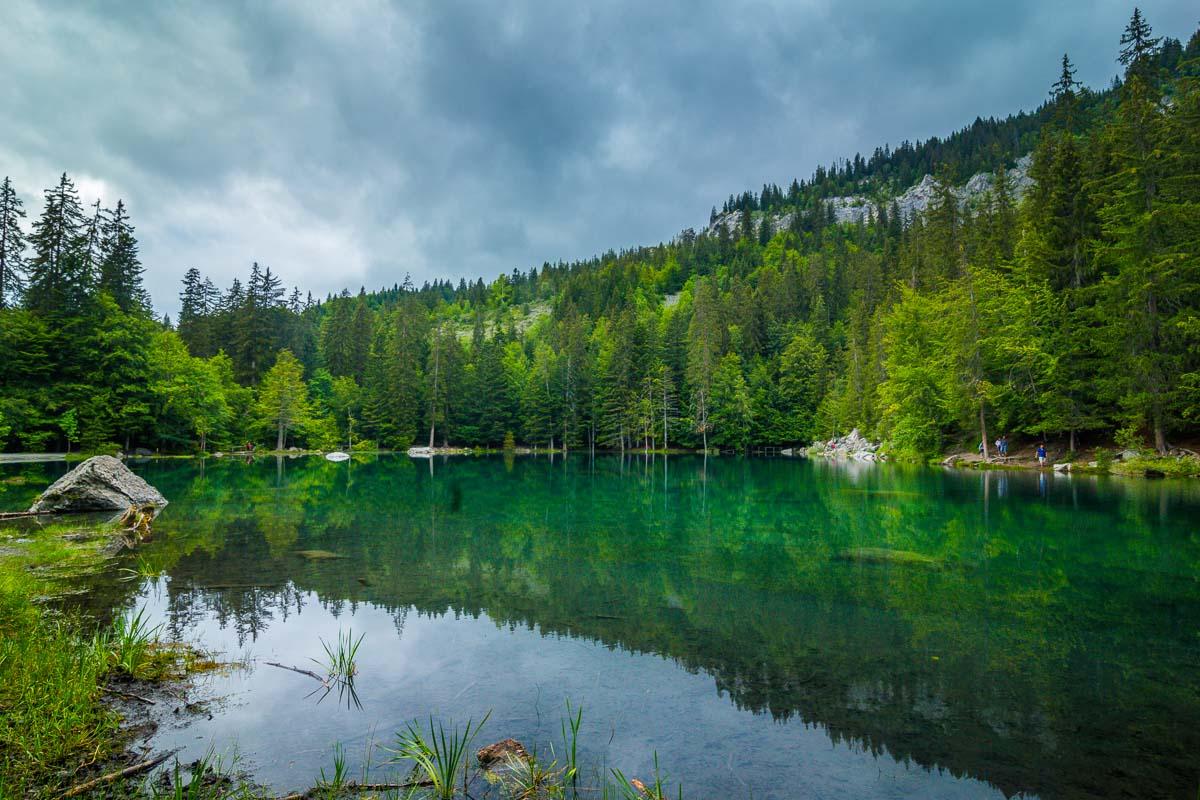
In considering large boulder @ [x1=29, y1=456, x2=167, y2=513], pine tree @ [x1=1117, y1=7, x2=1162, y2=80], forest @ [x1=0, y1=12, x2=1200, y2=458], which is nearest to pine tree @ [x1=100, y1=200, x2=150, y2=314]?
forest @ [x1=0, y1=12, x2=1200, y2=458]

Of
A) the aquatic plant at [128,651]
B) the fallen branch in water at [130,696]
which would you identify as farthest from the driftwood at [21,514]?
the fallen branch in water at [130,696]

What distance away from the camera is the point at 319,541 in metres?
14.2

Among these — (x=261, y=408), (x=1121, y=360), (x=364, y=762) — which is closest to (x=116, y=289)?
(x=261, y=408)

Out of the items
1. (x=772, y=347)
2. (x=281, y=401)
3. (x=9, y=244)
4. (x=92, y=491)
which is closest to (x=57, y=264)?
(x=9, y=244)

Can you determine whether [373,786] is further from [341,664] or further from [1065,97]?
[1065,97]

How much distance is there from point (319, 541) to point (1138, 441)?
37.6 m

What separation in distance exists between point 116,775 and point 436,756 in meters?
2.07

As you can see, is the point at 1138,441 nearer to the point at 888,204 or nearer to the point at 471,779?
the point at 471,779

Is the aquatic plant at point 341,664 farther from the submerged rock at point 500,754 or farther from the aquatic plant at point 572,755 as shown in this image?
the aquatic plant at point 572,755

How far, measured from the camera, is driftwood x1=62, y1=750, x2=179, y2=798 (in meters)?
3.74

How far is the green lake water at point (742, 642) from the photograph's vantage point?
4773 millimetres

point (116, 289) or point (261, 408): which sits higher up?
point (116, 289)

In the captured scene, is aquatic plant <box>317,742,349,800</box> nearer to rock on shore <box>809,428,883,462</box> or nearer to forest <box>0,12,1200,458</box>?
forest <box>0,12,1200,458</box>

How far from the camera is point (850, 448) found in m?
60.3
